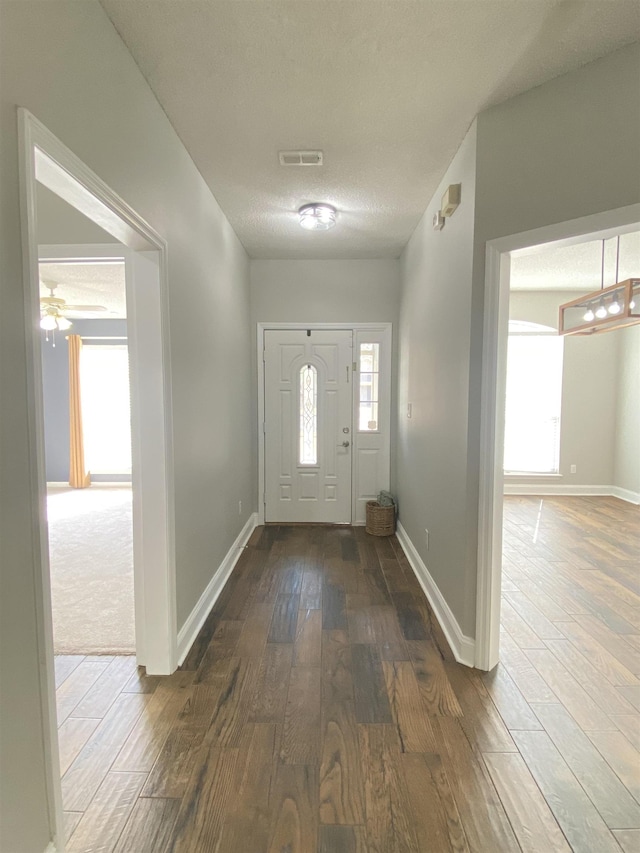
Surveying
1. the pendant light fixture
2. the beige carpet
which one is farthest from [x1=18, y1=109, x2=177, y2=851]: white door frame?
the pendant light fixture

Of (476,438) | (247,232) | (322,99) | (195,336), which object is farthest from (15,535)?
(247,232)

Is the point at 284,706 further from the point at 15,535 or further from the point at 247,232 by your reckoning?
the point at 247,232

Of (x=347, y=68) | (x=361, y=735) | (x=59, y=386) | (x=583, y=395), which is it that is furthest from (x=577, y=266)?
(x=59, y=386)

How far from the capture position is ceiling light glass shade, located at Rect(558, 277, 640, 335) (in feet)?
10.9

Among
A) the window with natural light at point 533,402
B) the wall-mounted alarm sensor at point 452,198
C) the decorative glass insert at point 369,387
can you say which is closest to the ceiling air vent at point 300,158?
the wall-mounted alarm sensor at point 452,198

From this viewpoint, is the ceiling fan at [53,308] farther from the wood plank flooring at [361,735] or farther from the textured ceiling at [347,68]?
the wood plank flooring at [361,735]

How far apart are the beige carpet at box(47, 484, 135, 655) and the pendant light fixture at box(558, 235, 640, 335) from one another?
4.35 metres

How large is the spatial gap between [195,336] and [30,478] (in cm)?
150

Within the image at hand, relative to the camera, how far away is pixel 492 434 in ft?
6.56

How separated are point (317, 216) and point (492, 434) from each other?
2069 mm

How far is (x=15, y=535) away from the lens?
1027 millimetres

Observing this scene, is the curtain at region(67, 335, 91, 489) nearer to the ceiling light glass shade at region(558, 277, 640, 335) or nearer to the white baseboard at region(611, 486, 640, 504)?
the ceiling light glass shade at region(558, 277, 640, 335)

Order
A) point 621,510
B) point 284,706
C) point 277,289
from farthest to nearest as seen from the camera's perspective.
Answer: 1. point 621,510
2. point 277,289
3. point 284,706

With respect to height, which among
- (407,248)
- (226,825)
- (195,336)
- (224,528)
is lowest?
(226,825)
